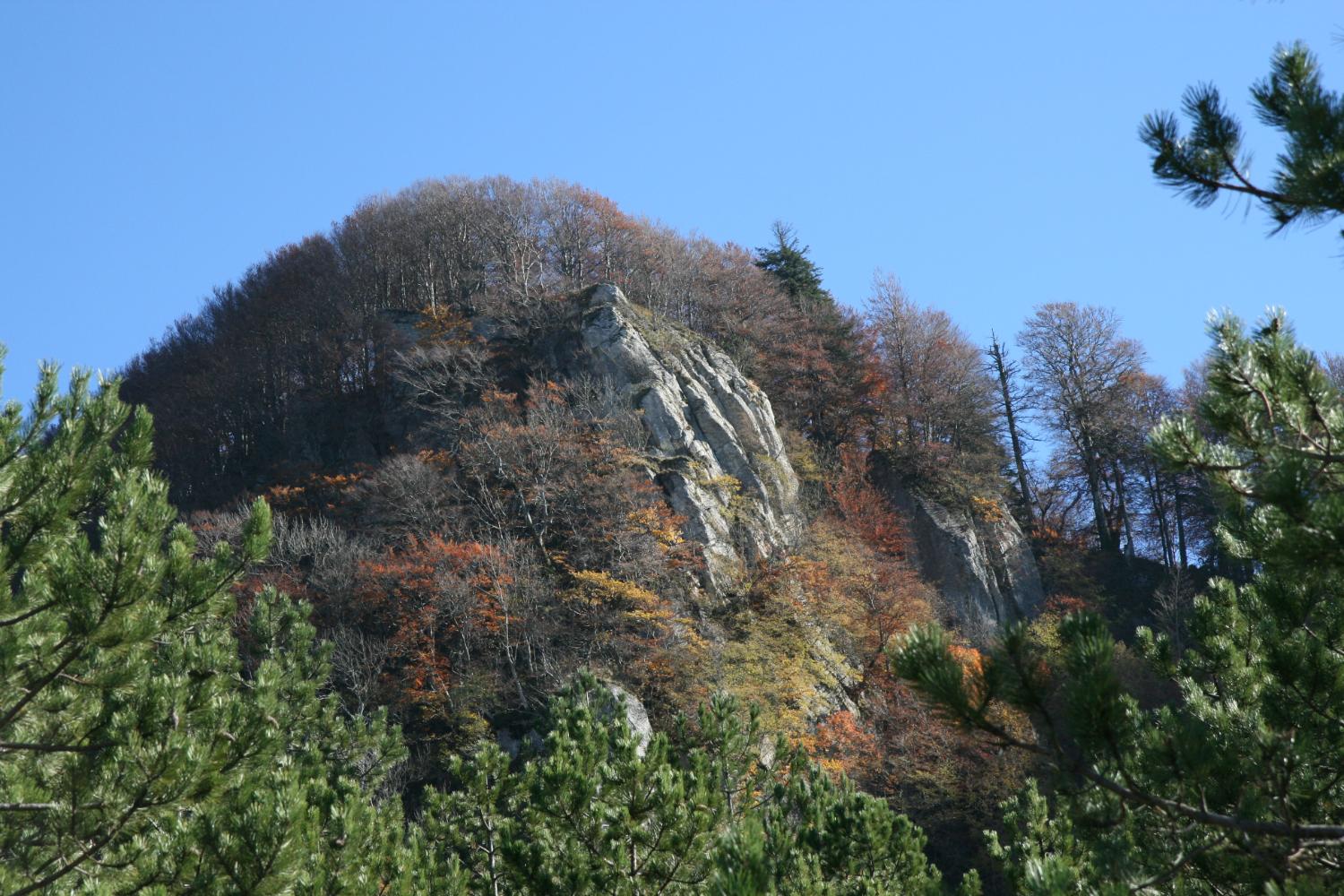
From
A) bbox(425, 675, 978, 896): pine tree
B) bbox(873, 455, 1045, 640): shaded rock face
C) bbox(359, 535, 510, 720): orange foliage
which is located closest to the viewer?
bbox(425, 675, 978, 896): pine tree

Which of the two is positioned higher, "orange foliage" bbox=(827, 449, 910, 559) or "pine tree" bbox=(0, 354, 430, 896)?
"orange foliage" bbox=(827, 449, 910, 559)

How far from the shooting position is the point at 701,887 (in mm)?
8602

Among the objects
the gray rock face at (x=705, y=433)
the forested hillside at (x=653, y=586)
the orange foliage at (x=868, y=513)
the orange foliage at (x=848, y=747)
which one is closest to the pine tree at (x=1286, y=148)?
the forested hillside at (x=653, y=586)

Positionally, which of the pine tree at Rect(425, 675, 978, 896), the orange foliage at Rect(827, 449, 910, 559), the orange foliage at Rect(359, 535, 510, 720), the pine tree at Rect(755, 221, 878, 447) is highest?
the pine tree at Rect(755, 221, 878, 447)

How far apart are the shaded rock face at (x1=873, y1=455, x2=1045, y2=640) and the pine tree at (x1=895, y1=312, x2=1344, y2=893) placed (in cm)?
2908

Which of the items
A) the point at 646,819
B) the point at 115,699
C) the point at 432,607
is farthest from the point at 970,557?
the point at 115,699

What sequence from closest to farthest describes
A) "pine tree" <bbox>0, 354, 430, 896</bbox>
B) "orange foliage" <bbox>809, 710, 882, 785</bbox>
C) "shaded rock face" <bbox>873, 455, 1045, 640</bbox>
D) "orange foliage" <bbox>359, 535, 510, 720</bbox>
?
1. "pine tree" <bbox>0, 354, 430, 896</bbox>
2. "orange foliage" <bbox>359, 535, 510, 720</bbox>
3. "orange foliage" <bbox>809, 710, 882, 785</bbox>
4. "shaded rock face" <bbox>873, 455, 1045, 640</bbox>

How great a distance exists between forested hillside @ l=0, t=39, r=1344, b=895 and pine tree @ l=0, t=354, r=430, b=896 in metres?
0.03

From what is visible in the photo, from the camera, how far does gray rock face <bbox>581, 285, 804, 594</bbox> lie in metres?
28.9

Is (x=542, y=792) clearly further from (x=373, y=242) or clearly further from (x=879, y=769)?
(x=373, y=242)

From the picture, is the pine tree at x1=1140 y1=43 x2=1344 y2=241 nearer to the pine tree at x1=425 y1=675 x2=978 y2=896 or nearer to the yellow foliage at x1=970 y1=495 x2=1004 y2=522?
the pine tree at x1=425 y1=675 x2=978 y2=896

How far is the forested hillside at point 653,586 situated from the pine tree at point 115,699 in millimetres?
29

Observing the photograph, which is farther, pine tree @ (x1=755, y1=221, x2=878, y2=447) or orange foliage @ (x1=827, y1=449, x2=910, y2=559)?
pine tree @ (x1=755, y1=221, x2=878, y2=447)

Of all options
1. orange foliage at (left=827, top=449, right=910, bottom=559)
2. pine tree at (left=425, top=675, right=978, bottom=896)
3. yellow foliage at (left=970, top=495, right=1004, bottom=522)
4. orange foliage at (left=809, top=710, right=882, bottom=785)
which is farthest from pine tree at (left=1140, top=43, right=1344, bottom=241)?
yellow foliage at (left=970, top=495, right=1004, bottom=522)
